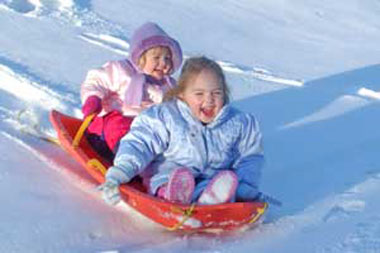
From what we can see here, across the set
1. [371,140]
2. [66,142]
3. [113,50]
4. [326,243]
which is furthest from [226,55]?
[326,243]

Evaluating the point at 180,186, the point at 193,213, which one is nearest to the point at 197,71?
the point at 180,186

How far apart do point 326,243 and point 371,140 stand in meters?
1.46

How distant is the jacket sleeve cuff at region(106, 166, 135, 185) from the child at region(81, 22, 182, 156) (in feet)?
2.06

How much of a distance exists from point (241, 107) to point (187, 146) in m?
1.50

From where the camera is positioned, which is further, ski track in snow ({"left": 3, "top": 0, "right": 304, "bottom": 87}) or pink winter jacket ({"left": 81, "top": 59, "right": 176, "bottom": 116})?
ski track in snow ({"left": 3, "top": 0, "right": 304, "bottom": 87})

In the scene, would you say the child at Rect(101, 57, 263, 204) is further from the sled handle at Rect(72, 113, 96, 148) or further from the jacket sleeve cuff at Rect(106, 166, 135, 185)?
the sled handle at Rect(72, 113, 96, 148)

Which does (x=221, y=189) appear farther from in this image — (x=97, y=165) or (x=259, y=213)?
(x=97, y=165)

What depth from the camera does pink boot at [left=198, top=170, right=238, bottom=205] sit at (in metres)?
3.12

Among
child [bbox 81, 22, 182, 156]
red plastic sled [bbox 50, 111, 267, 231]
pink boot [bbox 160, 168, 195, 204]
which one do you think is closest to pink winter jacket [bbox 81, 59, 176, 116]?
child [bbox 81, 22, 182, 156]

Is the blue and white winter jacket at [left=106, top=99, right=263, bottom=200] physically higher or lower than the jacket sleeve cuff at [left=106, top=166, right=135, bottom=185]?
higher

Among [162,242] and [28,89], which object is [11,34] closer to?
[28,89]

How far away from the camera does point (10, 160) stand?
373 centimetres

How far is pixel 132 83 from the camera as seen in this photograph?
398 centimetres

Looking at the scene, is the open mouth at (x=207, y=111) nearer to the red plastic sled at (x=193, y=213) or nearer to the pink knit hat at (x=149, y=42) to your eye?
the red plastic sled at (x=193, y=213)
